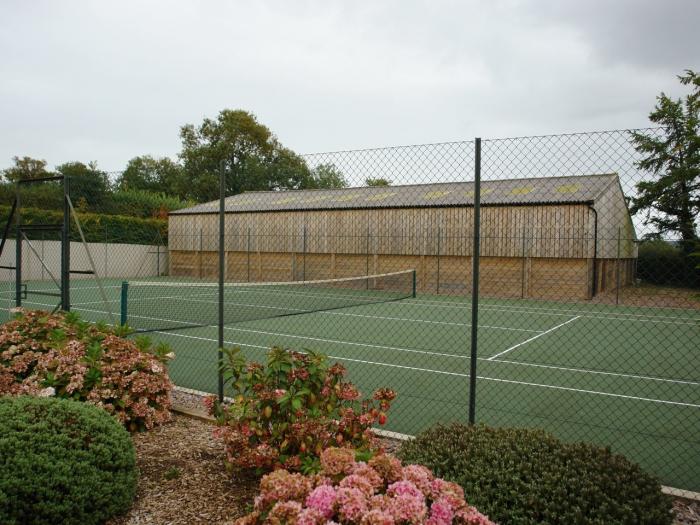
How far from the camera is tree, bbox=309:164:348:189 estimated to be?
6059 millimetres

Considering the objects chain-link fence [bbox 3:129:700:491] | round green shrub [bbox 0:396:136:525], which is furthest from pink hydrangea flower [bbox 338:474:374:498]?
chain-link fence [bbox 3:129:700:491]

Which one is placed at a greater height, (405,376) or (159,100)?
(159,100)

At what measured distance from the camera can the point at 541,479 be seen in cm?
296

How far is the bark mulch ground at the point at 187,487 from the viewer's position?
3.43 m

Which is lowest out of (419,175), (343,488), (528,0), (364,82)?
(343,488)

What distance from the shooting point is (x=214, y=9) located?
356 inches

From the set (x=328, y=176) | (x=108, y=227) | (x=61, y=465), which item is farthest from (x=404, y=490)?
(x=108, y=227)

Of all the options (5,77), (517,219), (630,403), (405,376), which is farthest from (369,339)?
(517,219)

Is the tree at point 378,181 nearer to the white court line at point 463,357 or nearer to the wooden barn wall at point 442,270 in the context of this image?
the white court line at point 463,357

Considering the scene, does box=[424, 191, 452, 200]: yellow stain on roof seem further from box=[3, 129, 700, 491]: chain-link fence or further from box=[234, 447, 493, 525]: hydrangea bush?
box=[234, 447, 493, 525]: hydrangea bush

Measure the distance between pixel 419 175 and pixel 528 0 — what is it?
3.27 m

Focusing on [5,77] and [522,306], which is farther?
[522,306]

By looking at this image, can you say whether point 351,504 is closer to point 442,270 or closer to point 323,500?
point 323,500

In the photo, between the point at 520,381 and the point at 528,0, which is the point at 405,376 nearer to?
the point at 520,381
